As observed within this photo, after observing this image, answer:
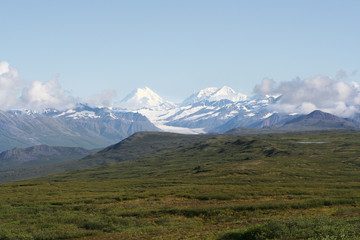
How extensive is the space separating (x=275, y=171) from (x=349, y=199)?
11417cm

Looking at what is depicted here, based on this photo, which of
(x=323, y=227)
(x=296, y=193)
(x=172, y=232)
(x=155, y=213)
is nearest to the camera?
(x=323, y=227)

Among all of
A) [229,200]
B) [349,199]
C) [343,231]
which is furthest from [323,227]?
[229,200]

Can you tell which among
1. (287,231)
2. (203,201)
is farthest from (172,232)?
(203,201)

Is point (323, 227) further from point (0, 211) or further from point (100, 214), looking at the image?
point (0, 211)

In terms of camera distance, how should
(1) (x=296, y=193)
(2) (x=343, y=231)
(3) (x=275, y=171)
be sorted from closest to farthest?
(2) (x=343, y=231) → (1) (x=296, y=193) → (3) (x=275, y=171)

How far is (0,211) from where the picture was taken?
84.1 meters

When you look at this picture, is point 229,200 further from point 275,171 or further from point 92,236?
point 275,171

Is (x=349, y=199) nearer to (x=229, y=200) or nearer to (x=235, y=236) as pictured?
(x=229, y=200)

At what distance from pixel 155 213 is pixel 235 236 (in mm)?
29519

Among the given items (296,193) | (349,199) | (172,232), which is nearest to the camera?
(172,232)

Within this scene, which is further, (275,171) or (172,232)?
(275,171)

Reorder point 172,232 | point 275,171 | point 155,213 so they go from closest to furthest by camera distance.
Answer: point 172,232, point 155,213, point 275,171

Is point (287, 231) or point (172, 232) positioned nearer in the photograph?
point (287, 231)

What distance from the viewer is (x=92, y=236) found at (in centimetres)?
5775
